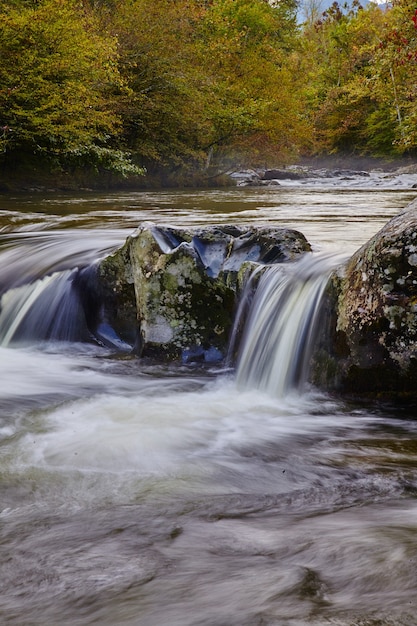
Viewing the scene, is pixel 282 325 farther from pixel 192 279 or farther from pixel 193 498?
pixel 193 498

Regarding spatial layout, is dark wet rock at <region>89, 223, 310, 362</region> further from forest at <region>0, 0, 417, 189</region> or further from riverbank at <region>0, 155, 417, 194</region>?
riverbank at <region>0, 155, 417, 194</region>

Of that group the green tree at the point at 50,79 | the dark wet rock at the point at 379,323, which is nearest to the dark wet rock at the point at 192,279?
the dark wet rock at the point at 379,323

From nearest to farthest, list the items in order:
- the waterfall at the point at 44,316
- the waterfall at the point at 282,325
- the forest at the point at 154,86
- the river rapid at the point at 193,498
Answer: the river rapid at the point at 193,498
the waterfall at the point at 282,325
the waterfall at the point at 44,316
the forest at the point at 154,86

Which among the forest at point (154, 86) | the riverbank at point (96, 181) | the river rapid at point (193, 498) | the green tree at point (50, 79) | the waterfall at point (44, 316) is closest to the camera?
the river rapid at point (193, 498)

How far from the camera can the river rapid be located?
1.43m

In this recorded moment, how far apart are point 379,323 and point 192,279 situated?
1519mm

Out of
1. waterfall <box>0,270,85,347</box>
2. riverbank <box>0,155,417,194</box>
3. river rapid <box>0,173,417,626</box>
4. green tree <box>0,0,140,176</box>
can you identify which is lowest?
river rapid <box>0,173,417,626</box>

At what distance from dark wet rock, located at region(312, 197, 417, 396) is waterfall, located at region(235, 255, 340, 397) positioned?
0.18 metres

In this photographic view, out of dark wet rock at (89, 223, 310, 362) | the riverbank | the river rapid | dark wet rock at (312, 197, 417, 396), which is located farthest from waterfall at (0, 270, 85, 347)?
the riverbank

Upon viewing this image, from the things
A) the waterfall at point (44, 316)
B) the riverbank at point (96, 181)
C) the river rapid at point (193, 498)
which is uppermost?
the riverbank at point (96, 181)

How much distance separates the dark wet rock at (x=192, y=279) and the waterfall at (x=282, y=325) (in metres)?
0.18

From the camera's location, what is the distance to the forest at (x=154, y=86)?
1299cm

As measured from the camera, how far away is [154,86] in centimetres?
1833

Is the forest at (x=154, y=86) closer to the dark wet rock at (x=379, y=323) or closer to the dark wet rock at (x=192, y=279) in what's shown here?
the dark wet rock at (x=192, y=279)
